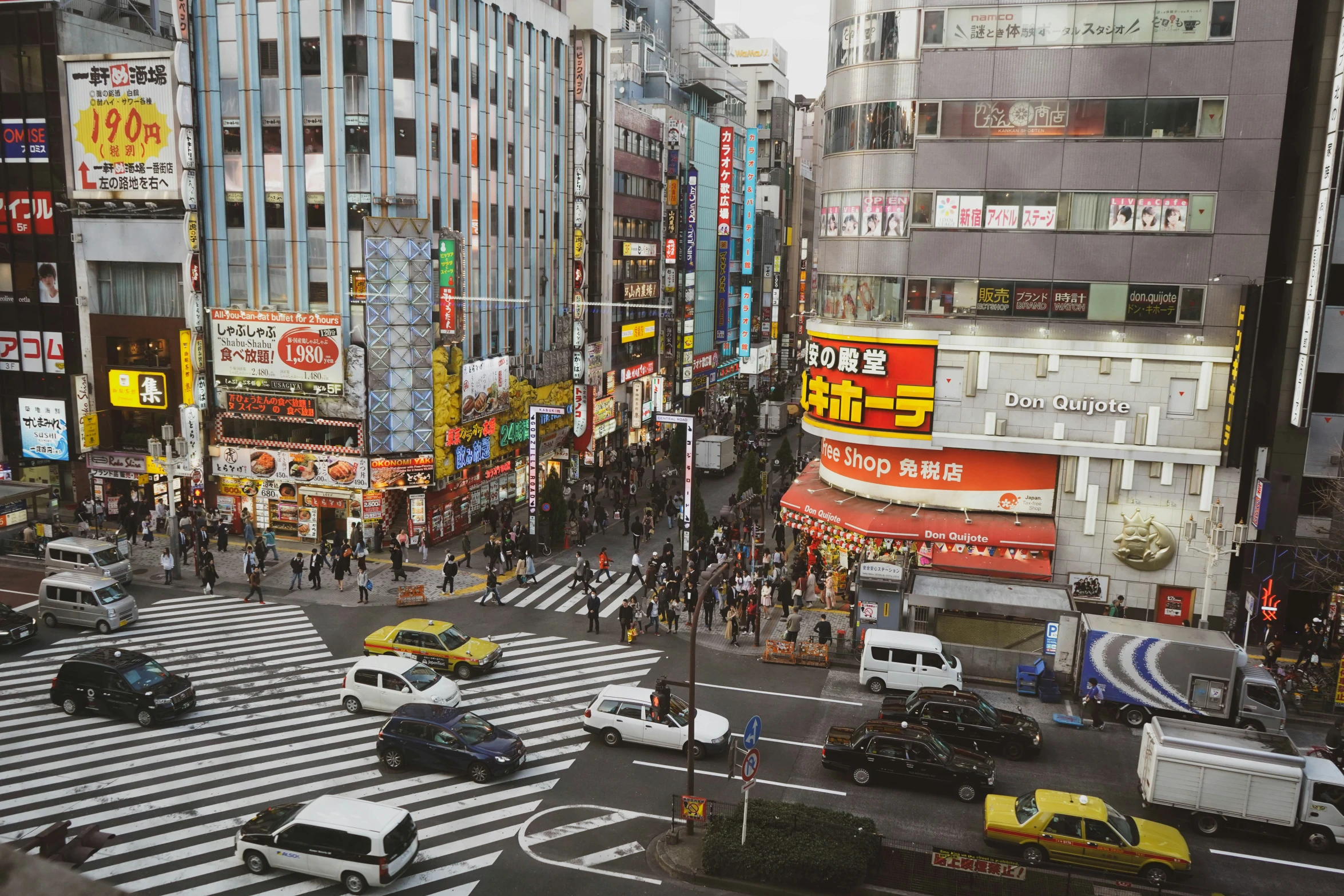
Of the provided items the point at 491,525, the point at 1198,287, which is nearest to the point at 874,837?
the point at 1198,287

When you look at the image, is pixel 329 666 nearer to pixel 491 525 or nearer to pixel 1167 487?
pixel 491 525

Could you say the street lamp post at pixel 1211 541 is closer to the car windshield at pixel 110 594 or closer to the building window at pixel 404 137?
the building window at pixel 404 137

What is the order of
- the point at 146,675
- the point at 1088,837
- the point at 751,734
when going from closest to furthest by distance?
the point at 751,734
the point at 1088,837
the point at 146,675

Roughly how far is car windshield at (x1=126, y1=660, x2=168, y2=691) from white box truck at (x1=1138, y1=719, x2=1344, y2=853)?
996 inches

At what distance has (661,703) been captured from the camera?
23.3 meters

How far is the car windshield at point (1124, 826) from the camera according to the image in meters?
19.3

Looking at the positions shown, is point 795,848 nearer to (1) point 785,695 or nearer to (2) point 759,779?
(2) point 759,779

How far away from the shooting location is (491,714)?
2662 cm

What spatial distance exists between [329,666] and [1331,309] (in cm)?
3533

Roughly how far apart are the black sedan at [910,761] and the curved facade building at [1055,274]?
13433 millimetres

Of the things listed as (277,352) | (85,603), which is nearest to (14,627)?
(85,603)

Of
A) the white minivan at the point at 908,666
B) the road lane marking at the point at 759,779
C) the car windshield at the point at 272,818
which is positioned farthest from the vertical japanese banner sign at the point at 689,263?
the car windshield at the point at 272,818

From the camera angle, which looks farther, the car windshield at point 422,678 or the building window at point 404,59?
the building window at point 404,59

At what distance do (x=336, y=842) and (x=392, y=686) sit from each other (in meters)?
7.76
